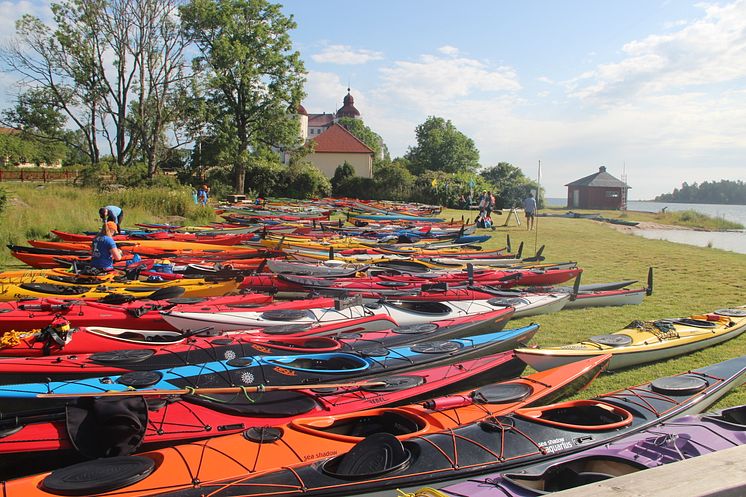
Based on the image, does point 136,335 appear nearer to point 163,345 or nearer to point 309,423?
point 163,345

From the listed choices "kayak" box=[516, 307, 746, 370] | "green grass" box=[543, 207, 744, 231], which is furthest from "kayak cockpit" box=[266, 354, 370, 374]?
"green grass" box=[543, 207, 744, 231]

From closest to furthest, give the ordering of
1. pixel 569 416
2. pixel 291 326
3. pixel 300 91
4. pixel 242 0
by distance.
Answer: pixel 569 416 < pixel 291 326 < pixel 242 0 < pixel 300 91

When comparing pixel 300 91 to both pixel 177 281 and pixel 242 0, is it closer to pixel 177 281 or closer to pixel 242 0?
pixel 242 0

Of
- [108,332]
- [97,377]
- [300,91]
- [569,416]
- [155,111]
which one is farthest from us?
[300,91]

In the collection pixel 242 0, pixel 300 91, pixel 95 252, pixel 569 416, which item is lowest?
pixel 569 416

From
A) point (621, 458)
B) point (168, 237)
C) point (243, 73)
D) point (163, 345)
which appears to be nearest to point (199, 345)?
point (163, 345)

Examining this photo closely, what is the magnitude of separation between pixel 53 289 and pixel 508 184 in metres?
46.2

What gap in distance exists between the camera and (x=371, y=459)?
127 inches

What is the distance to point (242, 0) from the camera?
34125 millimetres

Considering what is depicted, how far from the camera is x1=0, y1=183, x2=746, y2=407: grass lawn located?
266 inches

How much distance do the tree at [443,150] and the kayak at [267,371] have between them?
56816 mm

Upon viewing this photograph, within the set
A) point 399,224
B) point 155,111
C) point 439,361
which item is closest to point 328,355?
point 439,361

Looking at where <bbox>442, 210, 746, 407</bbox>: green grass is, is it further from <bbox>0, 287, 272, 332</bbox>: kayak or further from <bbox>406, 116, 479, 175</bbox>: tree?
<bbox>406, 116, 479, 175</bbox>: tree

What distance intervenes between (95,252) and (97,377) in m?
5.06
